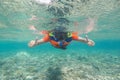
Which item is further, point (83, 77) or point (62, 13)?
point (62, 13)

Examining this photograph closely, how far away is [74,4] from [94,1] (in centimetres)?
203

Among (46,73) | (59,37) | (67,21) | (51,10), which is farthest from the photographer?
(67,21)

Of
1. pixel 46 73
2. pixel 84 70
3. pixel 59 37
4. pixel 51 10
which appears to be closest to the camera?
pixel 59 37

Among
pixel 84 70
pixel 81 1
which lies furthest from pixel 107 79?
pixel 81 1

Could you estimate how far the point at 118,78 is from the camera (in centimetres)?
1341

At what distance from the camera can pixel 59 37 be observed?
11.4 meters

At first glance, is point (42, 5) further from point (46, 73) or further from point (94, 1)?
point (46, 73)

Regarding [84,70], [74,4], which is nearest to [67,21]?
[74,4]

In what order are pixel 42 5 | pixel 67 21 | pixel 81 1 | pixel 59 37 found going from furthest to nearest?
pixel 67 21 → pixel 42 5 → pixel 81 1 → pixel 59 37

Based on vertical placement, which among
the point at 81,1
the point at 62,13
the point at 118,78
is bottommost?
the point at 118,78

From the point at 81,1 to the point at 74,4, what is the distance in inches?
35.9

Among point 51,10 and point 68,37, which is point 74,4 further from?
point 68,37

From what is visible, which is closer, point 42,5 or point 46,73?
point 46,73

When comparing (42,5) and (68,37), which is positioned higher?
(42,5)
